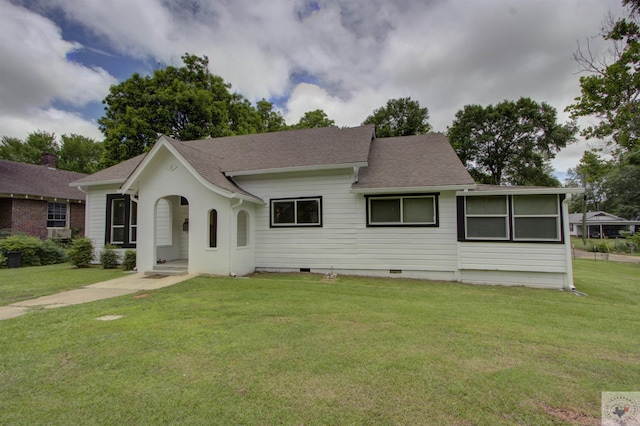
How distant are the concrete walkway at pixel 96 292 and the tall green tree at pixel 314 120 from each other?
23.8 metres

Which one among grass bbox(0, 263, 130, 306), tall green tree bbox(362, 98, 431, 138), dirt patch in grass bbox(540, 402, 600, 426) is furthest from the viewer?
tall green tree bbox(362, 98, 431, 138)

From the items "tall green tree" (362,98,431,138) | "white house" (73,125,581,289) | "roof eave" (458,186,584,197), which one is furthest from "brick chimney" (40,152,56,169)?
A: "roof eave" (458,186,584,197)

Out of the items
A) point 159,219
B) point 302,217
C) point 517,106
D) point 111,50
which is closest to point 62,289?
point 159,219

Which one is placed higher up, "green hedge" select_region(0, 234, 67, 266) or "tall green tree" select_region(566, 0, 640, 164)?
"tall green tree" select_region(566, 0, 640, 164)

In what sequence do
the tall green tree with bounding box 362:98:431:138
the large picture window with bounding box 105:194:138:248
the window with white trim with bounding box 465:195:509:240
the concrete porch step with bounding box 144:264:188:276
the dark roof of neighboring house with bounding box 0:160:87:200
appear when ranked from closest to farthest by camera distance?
the window with white trim with bounding box 465:195:509:240 < the concrete porch step with bounding box 144:264:188:276 < the large picture window with bounding box 105:194:138:248 < the dark roof of neighboring house with bounding box 0:160:87:200 < the tall green tree with bounding box 362:98:431:138

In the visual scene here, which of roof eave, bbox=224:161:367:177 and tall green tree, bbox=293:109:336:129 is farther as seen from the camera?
tall green tree, bbox=293:109:336:129

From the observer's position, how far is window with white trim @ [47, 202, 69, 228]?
63.7 ft

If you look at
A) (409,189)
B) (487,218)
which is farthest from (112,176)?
(487,218)

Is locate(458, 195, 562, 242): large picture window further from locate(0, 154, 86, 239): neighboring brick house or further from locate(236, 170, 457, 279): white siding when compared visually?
locate(0, 154, 86, 239): neighboring brick house

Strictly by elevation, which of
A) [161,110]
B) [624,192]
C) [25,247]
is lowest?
[25,247]

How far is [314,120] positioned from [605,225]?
164 ft

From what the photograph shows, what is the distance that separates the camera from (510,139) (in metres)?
25.9

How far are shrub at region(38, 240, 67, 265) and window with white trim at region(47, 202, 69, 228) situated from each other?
28.7ft

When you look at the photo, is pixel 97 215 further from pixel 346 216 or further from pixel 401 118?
pixel 401 118
